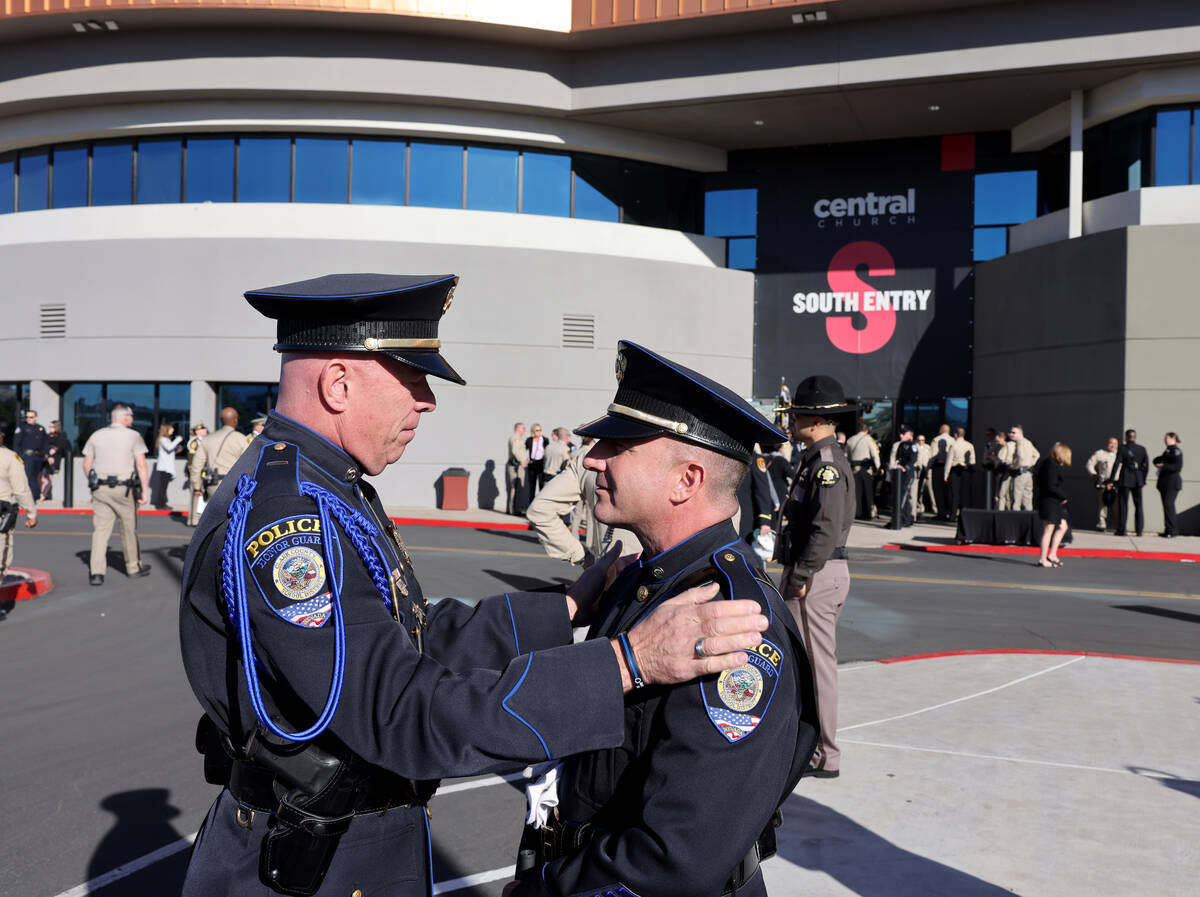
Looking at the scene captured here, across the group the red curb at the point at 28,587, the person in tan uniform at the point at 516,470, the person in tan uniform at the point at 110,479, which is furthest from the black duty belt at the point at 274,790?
the person in tan uniform at the point at 516,470

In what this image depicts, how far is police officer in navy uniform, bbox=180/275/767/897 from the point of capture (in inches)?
68.8

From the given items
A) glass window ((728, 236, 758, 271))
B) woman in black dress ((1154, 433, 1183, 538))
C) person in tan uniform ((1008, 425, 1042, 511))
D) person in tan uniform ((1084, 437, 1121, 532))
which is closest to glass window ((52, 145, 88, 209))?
glass window ((728, 236, 758, 271))

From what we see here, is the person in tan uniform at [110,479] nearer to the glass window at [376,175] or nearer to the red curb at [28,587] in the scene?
the red curb at [28,587]

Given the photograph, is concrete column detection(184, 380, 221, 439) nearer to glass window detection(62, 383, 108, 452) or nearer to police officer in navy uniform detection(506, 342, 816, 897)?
glass window detection(62, 383, 108, 452)

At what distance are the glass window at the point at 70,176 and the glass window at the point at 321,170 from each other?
537 cm

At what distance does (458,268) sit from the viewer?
22094 mm

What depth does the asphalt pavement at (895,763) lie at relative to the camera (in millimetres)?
4297

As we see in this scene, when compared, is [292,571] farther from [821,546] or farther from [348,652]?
[821,546]

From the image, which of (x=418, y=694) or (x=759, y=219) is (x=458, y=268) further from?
(x=418, y=694)

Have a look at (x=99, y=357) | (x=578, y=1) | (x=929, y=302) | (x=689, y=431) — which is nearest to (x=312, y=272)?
(x=99, y=357)

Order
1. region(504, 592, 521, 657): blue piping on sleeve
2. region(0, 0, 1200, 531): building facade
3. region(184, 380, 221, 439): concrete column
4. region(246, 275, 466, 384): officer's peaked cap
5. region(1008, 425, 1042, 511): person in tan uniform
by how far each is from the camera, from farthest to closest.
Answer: region(184, 380, 221, 439): concrete column, region(0, 0, 1200, 531): building facade, region(1008, 425, 1042, 511): person in tan uniform, region(504, 592, 521, 657): blue piping on sleeve, region(246, 275, 466, 384): officer's peaked cap

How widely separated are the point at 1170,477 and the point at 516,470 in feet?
43.3

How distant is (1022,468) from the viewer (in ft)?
61.1

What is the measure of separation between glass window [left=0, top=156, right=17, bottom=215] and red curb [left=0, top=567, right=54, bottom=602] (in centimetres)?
1642
